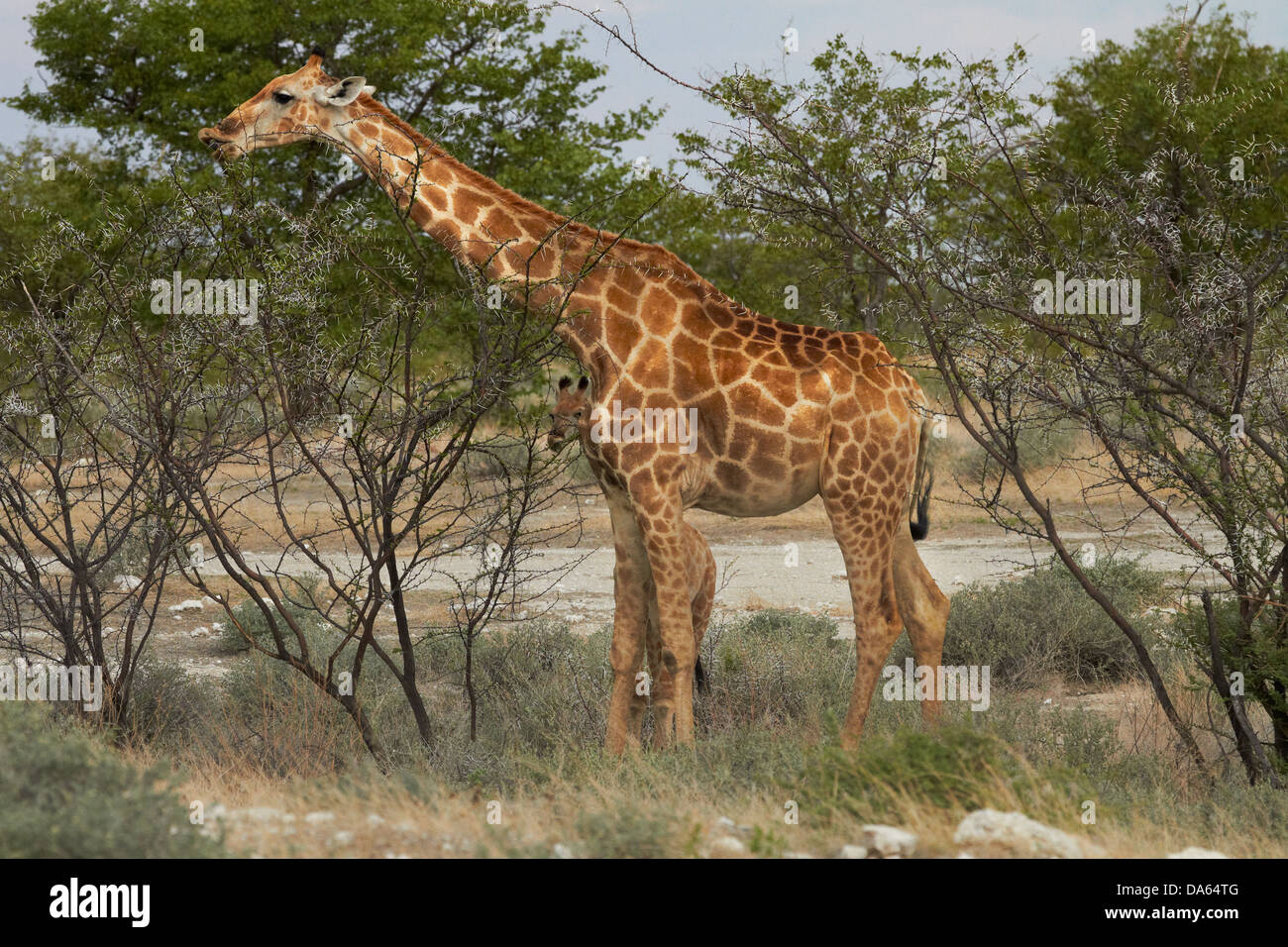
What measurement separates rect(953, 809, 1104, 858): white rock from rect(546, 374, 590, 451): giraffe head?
269 centimetres

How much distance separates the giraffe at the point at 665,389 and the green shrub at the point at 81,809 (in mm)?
→ 2242

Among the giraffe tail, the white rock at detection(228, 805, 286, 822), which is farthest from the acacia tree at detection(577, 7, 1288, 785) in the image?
the white rock at detection(228, 805, 286, 822)

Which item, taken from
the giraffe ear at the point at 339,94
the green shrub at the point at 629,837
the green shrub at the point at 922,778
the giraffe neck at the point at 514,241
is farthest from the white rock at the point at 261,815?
the giraffe ear at the point at 339,94

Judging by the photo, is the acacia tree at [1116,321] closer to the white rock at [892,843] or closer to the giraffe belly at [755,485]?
the giraffe belly at [755,485]

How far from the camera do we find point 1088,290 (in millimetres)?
5652

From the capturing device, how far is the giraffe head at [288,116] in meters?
5.69

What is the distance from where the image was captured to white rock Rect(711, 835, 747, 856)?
12.8 feet

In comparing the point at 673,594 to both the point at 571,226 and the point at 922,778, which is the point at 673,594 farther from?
the point at 571,226

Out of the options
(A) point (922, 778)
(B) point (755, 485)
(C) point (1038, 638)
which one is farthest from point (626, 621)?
(C) point (1038, 638)

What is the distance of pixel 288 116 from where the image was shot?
18.8 feet

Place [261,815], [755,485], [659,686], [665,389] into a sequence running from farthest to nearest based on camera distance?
[659,686]
[755,485]
[665,389]
[261,815]

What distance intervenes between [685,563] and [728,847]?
6.38 feet

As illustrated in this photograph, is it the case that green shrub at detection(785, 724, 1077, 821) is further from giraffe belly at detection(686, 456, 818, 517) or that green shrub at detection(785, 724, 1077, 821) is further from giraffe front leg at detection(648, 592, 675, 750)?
giraffe belly at detection(686, 456, 818, 517)
